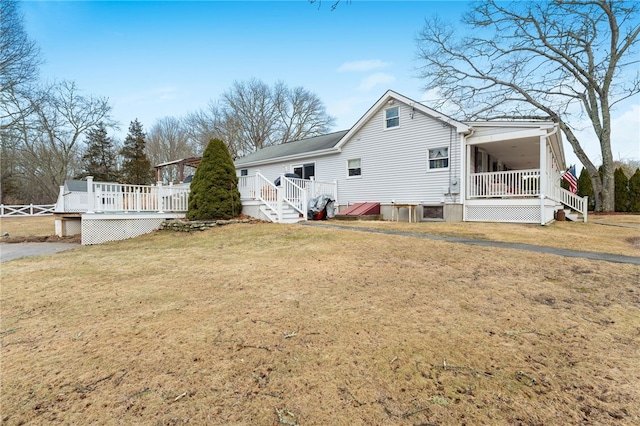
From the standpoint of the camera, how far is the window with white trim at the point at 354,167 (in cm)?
1498

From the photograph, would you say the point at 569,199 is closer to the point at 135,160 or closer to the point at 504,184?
the point at 504,184

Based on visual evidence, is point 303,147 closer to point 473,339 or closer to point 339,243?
point 339,243

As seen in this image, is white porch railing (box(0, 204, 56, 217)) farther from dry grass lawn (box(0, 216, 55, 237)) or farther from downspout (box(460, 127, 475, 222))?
downspout (box(460, 127, 475, 222))

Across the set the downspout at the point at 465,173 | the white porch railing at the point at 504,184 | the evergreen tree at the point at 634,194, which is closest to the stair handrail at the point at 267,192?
the downspout at the point at 465,173

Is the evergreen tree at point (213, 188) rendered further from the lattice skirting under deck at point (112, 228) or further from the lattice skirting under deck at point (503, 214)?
the lattice skirting under deck at point (503, 214)

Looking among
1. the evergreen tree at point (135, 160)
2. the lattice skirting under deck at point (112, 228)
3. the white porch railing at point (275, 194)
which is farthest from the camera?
the evergreen tree at point (135, 160)

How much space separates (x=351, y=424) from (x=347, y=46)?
11.6 m

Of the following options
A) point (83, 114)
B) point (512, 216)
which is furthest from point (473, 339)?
point (83, 114)

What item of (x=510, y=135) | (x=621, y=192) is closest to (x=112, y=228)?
(x=510, y=135)

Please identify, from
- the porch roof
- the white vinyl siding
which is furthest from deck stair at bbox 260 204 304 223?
the porch roof

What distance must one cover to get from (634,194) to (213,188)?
26682 millimetres

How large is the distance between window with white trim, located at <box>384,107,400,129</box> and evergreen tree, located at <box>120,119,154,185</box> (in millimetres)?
28792

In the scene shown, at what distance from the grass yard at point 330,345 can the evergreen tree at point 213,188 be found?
544cm

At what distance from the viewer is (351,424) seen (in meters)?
1.61
